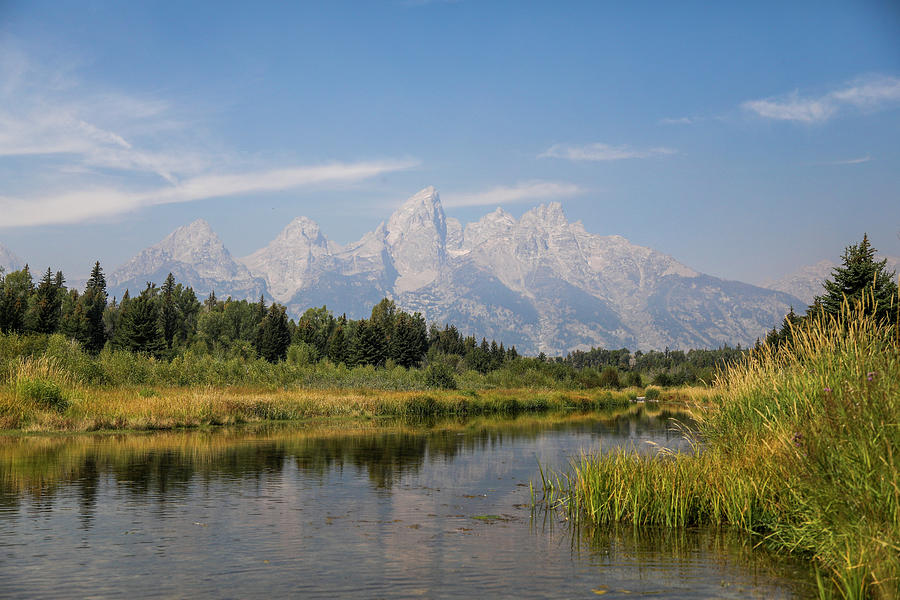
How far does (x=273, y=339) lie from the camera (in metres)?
172

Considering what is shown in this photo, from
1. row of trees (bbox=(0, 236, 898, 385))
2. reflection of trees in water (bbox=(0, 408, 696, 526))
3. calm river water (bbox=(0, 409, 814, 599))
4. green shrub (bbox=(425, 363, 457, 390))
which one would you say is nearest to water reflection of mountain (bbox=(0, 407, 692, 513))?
reflection of trees in water (bbox=(0, 408, 696, 526))

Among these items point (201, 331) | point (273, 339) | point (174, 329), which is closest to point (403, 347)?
point (273, 339)

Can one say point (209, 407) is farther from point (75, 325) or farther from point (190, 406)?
point (75, 325)

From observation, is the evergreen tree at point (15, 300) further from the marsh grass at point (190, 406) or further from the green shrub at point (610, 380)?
the green shrub at point (610, 380)

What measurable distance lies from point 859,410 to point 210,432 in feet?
122

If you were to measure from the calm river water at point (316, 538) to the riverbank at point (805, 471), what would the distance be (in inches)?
33.2

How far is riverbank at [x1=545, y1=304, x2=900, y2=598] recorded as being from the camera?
1197 cm

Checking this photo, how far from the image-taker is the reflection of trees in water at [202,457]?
24.0m

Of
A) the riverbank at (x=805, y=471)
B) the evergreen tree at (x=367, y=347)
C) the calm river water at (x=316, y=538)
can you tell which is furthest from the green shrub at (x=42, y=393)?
the evergreen tree at (x=367, y=347)

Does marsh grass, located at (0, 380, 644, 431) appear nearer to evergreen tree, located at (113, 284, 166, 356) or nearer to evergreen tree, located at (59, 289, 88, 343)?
evergreen tree, located at (113, 284, 166, 356)

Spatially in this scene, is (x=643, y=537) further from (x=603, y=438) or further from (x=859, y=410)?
(x=603, y=438)

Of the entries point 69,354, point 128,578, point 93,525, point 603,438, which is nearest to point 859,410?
point 128,578

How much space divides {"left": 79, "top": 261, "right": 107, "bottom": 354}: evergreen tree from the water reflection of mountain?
105704mm

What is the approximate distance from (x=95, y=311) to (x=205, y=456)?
149 m
